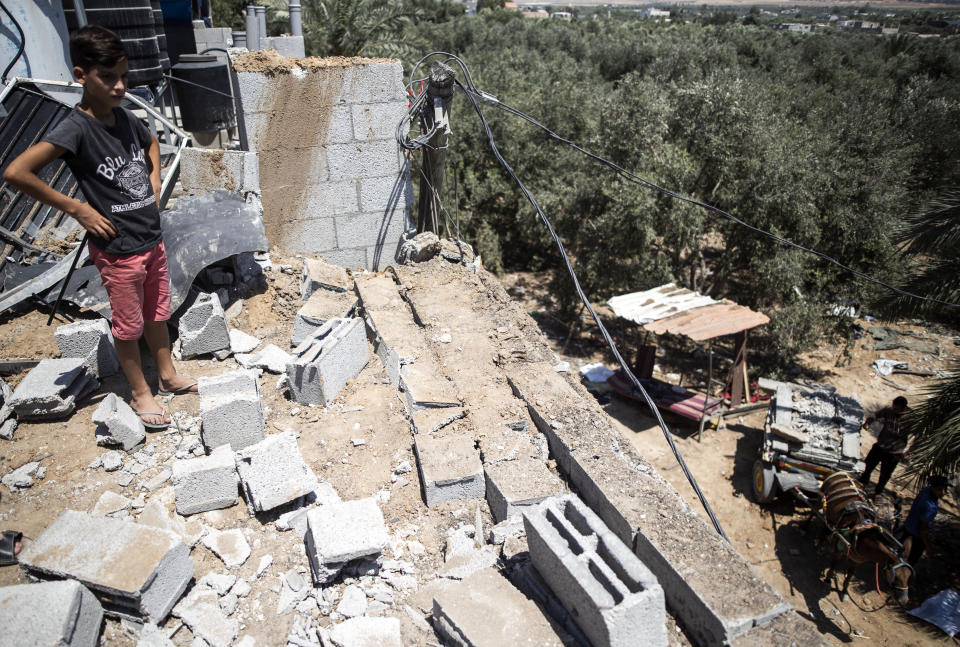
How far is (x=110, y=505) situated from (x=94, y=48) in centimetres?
238

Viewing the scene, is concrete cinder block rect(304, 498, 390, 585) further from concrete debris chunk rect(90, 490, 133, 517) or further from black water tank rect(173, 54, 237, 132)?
black water tank rect(173, 54, 237, 132)

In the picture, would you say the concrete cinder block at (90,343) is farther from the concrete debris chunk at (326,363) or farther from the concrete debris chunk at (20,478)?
the concrete debris chunk at (326,363)

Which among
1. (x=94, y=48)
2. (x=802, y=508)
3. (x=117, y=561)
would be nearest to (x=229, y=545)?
(x=117, y=561)

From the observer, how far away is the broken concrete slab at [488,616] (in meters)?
2.39

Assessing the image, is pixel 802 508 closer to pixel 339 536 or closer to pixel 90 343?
pixel 339 536

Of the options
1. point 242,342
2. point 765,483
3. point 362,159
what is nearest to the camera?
point 242,342

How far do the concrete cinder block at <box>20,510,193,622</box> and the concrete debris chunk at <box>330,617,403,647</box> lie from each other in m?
0.77

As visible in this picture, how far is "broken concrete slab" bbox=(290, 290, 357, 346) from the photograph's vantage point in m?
4.85

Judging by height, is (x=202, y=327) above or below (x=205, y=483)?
above

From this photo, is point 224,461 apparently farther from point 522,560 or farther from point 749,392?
point 749,392

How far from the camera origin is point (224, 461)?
3.17m

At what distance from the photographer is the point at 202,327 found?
14.6 ft

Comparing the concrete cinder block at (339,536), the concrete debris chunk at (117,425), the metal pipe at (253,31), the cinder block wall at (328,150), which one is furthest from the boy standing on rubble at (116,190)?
the metal pipe at (253,31)

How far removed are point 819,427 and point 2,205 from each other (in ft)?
31.3
